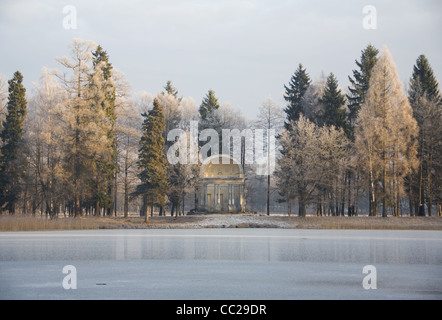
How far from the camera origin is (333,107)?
69938mm

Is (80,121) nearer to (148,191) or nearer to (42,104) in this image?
(42,104)

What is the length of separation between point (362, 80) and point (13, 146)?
47.2m

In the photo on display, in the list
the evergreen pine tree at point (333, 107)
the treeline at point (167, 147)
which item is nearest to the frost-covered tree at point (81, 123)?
the treeline at point (167, 147)

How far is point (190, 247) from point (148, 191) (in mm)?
37866

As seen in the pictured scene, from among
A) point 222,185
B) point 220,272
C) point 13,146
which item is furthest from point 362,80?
point 220,272

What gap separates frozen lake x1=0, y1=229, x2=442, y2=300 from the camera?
1300cm

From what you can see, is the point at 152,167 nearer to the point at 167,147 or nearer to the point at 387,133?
the point at 167,147

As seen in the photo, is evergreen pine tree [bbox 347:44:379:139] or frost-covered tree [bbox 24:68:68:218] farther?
evergreen pine tree [bbox 347:44:379:139]

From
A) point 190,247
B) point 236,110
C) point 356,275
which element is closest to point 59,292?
point 356,275

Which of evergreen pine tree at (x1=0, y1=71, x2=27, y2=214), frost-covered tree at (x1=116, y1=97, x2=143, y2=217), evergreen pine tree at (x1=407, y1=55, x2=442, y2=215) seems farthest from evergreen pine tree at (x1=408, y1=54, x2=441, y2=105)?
evergreen pine tree at (x1=0, y1=71, x2=27, y2=214)

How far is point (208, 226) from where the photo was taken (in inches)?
2121

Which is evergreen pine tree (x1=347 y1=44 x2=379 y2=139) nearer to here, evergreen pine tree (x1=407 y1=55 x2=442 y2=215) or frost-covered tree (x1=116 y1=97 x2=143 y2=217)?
evergreen pine tree (x1=407 y1=55 x2=442 y2=215)

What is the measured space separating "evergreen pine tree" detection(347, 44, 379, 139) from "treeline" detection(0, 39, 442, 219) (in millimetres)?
149

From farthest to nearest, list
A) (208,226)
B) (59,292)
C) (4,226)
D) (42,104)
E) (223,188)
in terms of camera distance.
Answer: (223,188) → (42,104) → (208,226) → (4,226) → (59,292)
